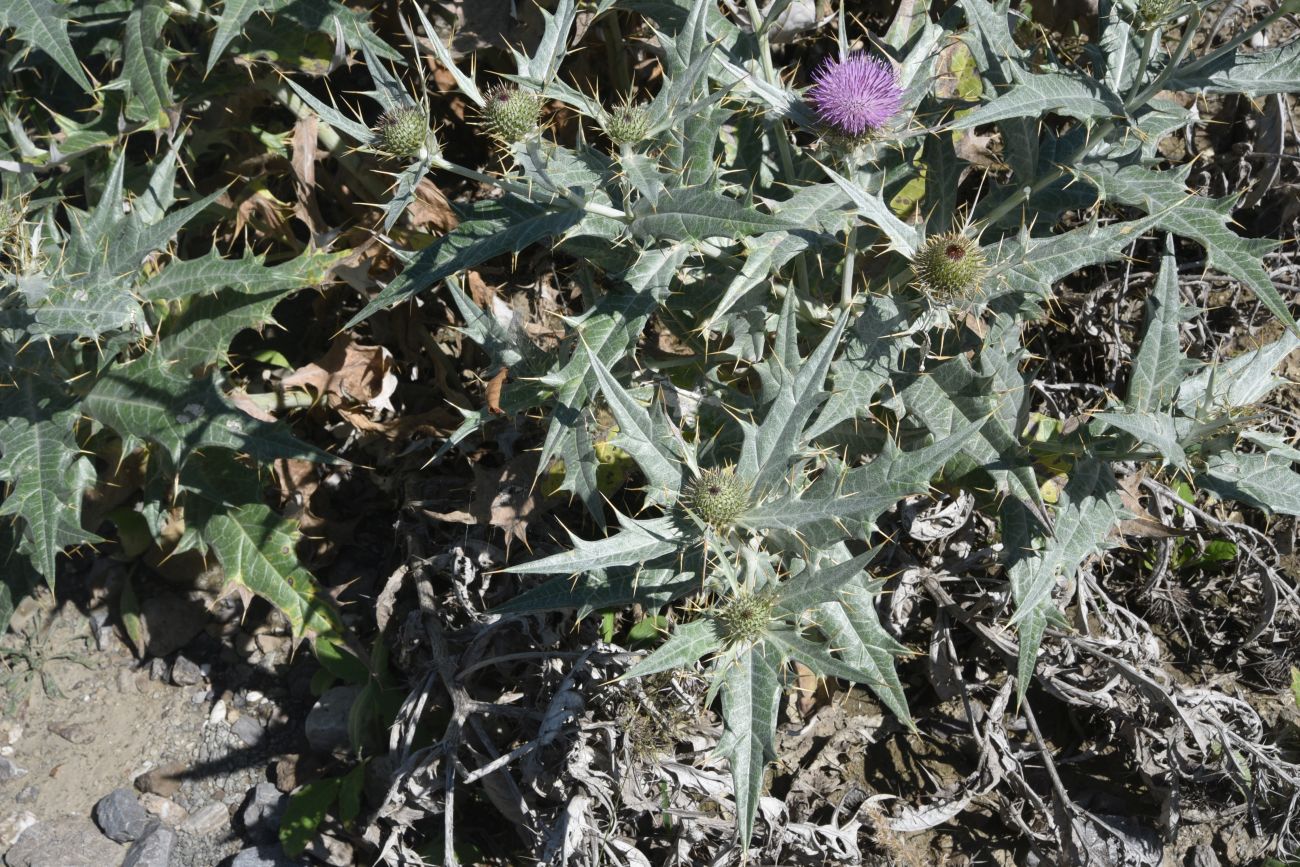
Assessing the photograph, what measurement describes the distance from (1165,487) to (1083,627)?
597mm

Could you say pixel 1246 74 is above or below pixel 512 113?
above

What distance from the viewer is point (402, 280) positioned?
279cm

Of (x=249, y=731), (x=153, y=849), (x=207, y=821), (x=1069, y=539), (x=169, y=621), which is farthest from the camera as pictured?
(x=169, y=621)

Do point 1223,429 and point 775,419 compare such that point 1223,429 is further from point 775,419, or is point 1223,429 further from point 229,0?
point 229,0

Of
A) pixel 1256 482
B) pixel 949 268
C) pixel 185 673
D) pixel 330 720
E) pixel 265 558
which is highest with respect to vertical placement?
pixel 949 268

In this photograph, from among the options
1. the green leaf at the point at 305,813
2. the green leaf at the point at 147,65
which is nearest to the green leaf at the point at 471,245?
the green leaf at the point at 147,65

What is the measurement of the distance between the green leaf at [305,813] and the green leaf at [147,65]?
7.95 ft

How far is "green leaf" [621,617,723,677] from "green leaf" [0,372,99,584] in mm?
1909

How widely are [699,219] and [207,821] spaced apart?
287 centimetres

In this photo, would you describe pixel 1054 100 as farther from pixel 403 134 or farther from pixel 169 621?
pixel 169 621

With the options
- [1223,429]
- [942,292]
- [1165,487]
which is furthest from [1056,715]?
[942,292]

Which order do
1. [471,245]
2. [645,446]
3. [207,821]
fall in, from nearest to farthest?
[645,446], [471,245], [207,821]

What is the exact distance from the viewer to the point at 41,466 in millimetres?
3072

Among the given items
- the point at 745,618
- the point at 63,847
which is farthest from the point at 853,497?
the point at 63,847
